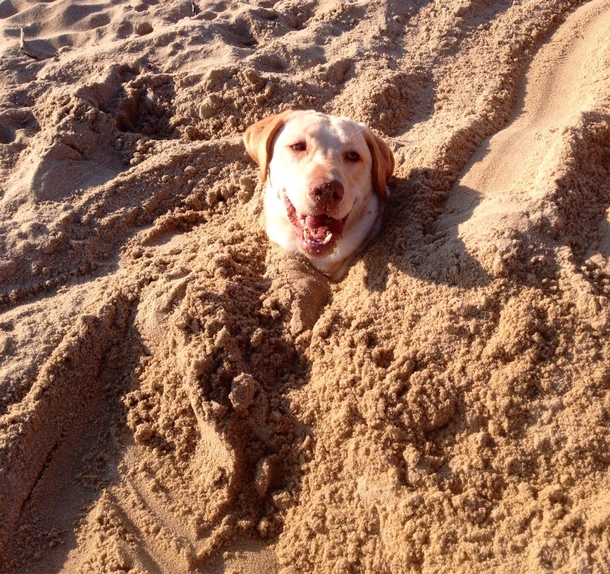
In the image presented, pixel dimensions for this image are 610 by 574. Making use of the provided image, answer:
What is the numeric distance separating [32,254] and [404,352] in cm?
238

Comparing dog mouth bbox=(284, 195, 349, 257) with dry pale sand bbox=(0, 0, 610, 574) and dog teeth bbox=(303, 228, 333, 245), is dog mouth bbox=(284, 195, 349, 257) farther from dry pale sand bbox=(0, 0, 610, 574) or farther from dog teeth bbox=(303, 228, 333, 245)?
dry pale sand bbox=(0, 0, 610, 574)

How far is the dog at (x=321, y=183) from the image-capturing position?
298cm

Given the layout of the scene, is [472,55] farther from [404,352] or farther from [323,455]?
[323,455]

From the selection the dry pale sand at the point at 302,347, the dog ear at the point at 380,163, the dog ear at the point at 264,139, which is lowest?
the dry pale sand at the point at 302,347

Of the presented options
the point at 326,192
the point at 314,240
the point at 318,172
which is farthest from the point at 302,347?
the point at 318,172

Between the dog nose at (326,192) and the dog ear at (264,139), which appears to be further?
the dog ear at (264,139)

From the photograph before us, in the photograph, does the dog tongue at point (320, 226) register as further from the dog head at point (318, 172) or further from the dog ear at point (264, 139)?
the dog ear at point (264, 139)

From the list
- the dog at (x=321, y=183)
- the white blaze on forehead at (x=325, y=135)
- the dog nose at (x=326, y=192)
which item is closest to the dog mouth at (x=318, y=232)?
the dog at (x=321, y=183)

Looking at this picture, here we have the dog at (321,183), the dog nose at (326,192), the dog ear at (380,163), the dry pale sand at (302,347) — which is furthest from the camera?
the dog ear at (380,163)

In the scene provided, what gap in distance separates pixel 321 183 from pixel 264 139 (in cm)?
75

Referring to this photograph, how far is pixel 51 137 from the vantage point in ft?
13.0

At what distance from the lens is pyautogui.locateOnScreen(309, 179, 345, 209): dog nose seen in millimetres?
2867

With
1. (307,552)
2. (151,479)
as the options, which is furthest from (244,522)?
(151,479)

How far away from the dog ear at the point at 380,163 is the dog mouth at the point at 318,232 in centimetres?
46
